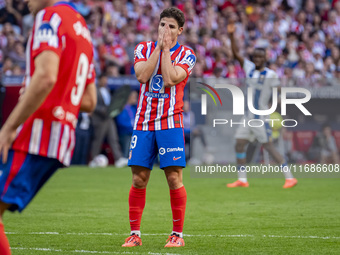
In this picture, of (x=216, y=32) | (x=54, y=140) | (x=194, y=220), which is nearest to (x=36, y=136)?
(x=54, y=140)

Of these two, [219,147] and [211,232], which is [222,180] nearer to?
[219,147]

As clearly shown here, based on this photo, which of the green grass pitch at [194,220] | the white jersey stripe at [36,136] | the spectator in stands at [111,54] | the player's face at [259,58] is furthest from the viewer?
the spectator in stands at [111,54]

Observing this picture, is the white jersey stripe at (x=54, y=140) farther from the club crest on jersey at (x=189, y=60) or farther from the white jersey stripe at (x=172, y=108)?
the club crest on jersey at (x=189, y=60)

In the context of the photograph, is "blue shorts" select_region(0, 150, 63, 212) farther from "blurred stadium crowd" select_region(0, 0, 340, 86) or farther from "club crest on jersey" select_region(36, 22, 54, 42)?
"blurred stadium crowd" select_region(0, 0, 340, 86)

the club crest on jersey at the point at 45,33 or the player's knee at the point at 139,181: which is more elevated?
the club crest on jersey at the point at 45,33

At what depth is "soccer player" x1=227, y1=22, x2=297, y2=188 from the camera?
12852mm

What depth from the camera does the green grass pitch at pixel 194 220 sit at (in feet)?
21.8

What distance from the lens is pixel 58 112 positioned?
4.00 metres

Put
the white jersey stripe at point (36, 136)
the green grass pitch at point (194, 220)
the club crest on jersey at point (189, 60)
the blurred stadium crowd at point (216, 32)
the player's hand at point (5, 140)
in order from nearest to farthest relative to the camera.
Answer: the player's hand at point (5, 140) < the white jersey stripe at point (36, 136) < the club crest on jersey at point (189, 60) < the green grass pitch at point (194, 220) < the blurred stadium crowd at point (216, 32)

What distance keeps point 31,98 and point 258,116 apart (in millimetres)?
10032

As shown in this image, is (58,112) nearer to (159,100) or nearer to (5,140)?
(5,140)

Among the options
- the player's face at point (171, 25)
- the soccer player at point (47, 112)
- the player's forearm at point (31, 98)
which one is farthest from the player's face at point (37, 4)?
the player's face at point (171, 25)

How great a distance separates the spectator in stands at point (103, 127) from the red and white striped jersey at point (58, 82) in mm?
13916

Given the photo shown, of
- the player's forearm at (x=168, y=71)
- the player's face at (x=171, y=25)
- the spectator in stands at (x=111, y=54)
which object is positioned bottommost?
the player's forearm at (x=168, y=71)
